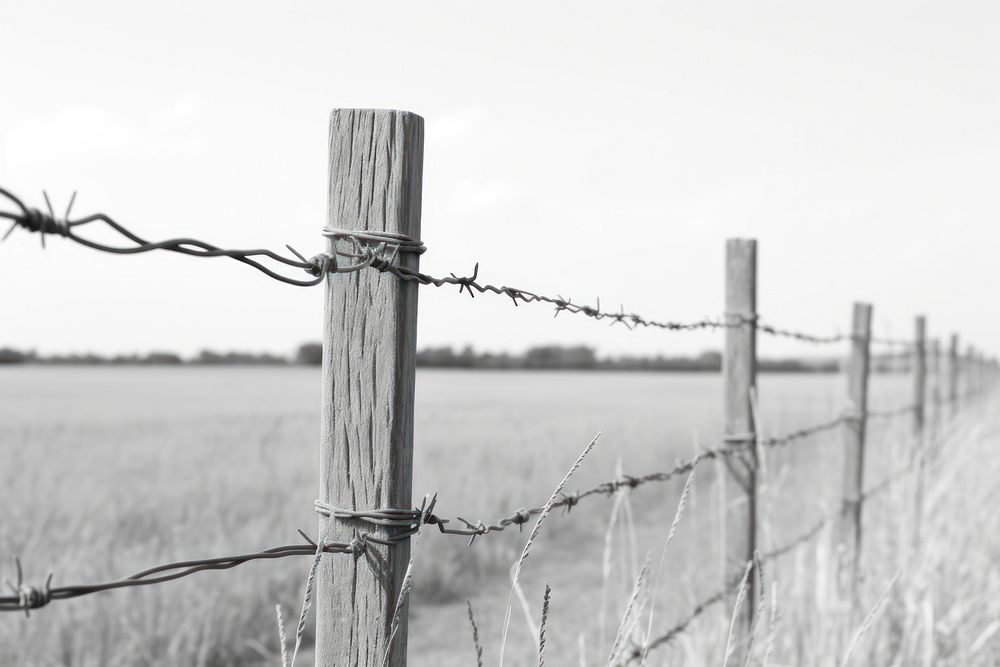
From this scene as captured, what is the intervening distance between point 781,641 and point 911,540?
1.50 m

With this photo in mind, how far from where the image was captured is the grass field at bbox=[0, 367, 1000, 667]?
12.1 feet

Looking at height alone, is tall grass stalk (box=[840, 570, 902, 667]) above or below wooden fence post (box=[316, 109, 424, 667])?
below

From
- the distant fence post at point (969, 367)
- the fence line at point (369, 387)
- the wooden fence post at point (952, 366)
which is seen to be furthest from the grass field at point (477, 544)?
the distant fence post at point (969, 367)

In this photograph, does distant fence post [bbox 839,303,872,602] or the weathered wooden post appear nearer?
distant fence post [bbox 839,303,872,602]

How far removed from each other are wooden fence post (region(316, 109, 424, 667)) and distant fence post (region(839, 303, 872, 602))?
361 centimetres

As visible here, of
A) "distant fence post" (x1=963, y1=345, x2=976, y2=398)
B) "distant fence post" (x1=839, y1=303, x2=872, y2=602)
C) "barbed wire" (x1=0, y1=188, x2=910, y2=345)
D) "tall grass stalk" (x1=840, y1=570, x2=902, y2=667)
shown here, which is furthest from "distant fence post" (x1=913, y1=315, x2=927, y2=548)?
"distant fence post" (x1=963, y1=345, x2=976, y2=398)

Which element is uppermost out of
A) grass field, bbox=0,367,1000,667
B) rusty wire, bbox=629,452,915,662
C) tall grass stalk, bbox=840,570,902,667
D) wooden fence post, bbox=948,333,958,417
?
wooden fence post, bbox=948,333,958,417

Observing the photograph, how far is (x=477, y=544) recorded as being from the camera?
6.67 meters

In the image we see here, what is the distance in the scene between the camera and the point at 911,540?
4.64 metres

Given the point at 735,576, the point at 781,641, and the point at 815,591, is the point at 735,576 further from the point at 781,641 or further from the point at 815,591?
the point at 815,591

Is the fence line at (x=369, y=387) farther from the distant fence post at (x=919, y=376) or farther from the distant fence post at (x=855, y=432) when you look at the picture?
the distant fence post at (x=919, y=376)

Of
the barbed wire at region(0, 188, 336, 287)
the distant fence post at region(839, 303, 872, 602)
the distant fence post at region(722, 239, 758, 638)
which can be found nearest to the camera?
the barbed wire at region(0, 188, 336, 287)

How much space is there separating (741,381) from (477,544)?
13.6ft

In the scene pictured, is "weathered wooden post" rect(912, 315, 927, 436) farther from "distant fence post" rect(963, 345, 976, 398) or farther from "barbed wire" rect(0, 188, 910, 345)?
"distant fence post" rect(963, 345, 976, 398)
